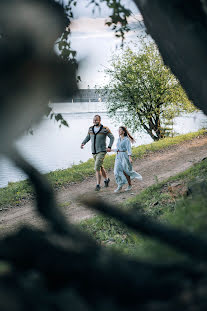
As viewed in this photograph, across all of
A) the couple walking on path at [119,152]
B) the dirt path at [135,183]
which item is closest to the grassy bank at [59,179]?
the dirt path at [135,183]

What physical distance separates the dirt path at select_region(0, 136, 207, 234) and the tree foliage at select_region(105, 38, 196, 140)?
14.5 ft

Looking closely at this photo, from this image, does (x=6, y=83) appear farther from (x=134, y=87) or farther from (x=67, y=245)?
(x=134, y=87)

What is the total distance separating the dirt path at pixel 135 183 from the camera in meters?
9.51

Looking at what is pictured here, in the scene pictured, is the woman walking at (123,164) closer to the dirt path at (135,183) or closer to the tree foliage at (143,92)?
the dirt path at (135,183)

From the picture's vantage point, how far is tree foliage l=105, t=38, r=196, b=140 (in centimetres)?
2475

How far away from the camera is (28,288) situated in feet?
2.33

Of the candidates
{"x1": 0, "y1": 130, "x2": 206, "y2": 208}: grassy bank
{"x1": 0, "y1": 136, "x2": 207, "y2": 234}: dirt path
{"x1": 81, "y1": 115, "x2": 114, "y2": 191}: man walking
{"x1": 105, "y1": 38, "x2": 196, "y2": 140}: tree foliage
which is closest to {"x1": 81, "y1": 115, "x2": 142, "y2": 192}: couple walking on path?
{"x1": 81, "y1": 115, "x2": 114, "y2": 191}: man walking

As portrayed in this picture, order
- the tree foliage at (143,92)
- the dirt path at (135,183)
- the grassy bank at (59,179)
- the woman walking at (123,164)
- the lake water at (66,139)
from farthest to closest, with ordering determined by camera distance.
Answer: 1. the tree foliage at (143,92)
2. the grassy bank at (59,179)
3. the woman walking at (123,164)
4. the dirt path at (135,183)
5. the lake water at (66,139)

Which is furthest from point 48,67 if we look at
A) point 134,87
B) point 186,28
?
point 134,87

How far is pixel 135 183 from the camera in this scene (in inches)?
502

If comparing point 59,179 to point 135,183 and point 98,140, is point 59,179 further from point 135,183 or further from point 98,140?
point 135,183

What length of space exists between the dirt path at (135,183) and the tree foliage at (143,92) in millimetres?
4423

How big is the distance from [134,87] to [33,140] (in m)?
24.7

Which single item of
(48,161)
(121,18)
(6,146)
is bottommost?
(48,161)
